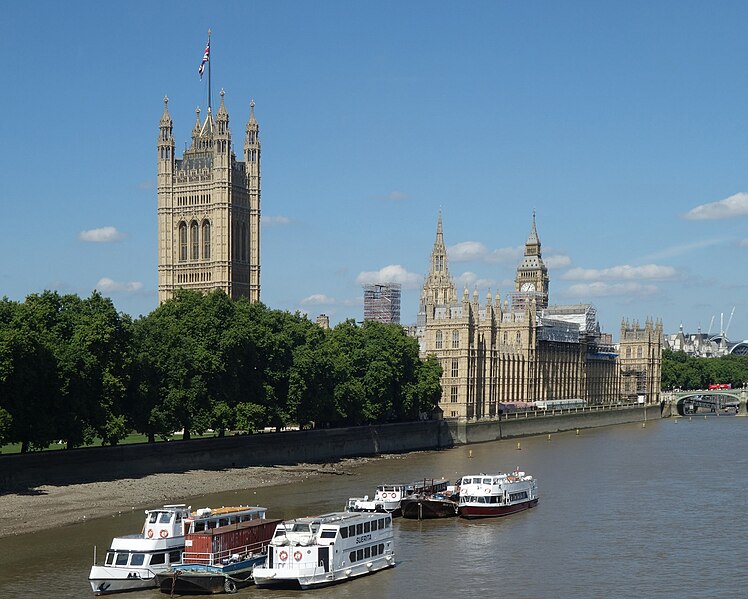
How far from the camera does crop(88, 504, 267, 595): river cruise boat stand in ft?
175

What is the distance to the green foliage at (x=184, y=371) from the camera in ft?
259

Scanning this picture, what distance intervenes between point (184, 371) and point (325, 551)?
1598 inches

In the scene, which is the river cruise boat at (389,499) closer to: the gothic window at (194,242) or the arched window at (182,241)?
the gothic window at (194,242)

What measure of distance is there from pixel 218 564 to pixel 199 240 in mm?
128730

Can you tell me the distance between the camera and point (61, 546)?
209 feet

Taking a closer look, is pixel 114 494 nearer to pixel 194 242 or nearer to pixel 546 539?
pixel 546 539

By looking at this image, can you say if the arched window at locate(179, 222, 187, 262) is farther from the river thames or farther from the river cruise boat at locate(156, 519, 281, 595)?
the river cruise boat at locate(156, 519, 281, 595)

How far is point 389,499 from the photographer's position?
247ft

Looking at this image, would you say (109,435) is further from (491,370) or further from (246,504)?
(491,370)

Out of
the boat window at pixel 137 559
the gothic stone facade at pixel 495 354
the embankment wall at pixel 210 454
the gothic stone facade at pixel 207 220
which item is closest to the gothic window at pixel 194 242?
the gothic stone facade at pixel 207 220

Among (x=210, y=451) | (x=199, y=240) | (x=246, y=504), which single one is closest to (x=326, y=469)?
(x=210, y=451)

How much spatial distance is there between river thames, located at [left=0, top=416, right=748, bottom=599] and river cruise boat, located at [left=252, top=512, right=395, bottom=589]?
67cm

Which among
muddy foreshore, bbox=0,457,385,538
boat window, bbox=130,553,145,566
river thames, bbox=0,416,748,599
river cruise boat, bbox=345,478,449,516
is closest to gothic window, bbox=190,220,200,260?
river thames, bbox=0,416,748,599

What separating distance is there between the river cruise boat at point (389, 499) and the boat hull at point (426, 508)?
23.0 inches
